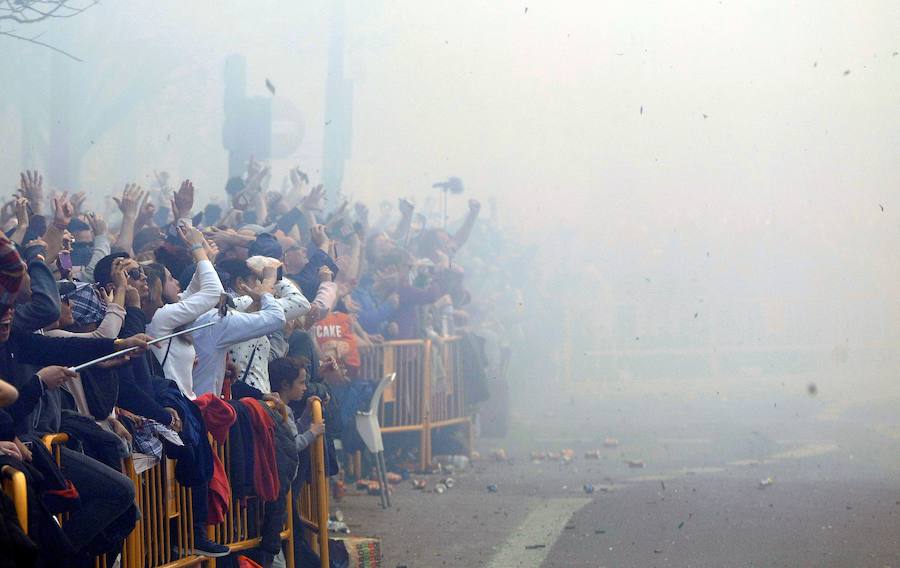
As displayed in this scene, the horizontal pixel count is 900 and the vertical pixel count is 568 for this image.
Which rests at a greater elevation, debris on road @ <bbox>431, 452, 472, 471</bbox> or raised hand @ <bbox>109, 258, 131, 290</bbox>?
raised hand @ <bbox>109, 258, 131, 290</bbox>

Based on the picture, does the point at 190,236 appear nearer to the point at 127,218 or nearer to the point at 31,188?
the point at 127,218

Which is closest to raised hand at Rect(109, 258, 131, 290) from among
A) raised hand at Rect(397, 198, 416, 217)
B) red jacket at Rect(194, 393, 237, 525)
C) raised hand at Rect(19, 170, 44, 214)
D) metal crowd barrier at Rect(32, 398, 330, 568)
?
red jacket at Rect(194, 393, 237, 525)

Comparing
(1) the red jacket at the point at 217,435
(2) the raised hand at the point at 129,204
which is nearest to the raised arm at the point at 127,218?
(2) the raised hand at the point at 129,204

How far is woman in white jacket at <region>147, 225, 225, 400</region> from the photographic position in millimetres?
5527

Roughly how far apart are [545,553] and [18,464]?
392 centimetres

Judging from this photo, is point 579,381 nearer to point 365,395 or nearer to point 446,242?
point 446,242

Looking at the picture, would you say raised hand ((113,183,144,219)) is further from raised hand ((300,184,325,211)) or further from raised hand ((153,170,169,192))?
raised hand ((153,170,169,192))

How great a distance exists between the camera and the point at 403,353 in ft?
34.5

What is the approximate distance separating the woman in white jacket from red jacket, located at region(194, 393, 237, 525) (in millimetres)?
151

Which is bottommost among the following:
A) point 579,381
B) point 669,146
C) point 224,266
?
point 579,381

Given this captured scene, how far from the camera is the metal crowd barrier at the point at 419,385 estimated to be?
1032 centimetres

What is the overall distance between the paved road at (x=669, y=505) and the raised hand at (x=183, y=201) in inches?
87.9

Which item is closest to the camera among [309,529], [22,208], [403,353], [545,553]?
[22,208]

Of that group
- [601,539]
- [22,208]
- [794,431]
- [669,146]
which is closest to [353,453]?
[601,539]
